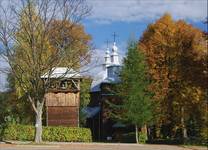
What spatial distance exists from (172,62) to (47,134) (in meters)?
15.9

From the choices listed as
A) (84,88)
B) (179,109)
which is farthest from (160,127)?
(84,88)

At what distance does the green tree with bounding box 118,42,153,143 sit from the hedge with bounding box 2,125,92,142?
501 cm

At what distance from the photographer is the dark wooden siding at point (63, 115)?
162 feet

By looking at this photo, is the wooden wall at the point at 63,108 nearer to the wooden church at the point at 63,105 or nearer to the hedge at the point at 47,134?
the wooden church at the point at 63,105

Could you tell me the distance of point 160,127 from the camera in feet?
180

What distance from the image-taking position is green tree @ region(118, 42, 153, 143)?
4772 centimetres

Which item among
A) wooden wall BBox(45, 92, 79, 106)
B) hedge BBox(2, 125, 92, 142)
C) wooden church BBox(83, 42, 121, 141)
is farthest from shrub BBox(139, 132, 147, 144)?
wooden church BBox(83, 42, 121, 141)

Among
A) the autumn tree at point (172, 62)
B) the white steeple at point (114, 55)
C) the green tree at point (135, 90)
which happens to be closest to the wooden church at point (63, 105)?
→ the green tree at point (135, 90)

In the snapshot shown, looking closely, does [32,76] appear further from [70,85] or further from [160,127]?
[160,127]

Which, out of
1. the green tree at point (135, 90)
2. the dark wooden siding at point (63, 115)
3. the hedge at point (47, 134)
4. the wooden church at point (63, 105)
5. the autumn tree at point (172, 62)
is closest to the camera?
the hedge at point (47, 134)

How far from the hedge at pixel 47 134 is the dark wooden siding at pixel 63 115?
8.82ft

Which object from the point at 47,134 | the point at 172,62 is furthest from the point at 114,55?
the point at 47,134

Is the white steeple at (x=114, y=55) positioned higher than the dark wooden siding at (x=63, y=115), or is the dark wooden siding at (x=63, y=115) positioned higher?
the white steeple at (x=114, y=55)

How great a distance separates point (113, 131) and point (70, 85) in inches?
757
